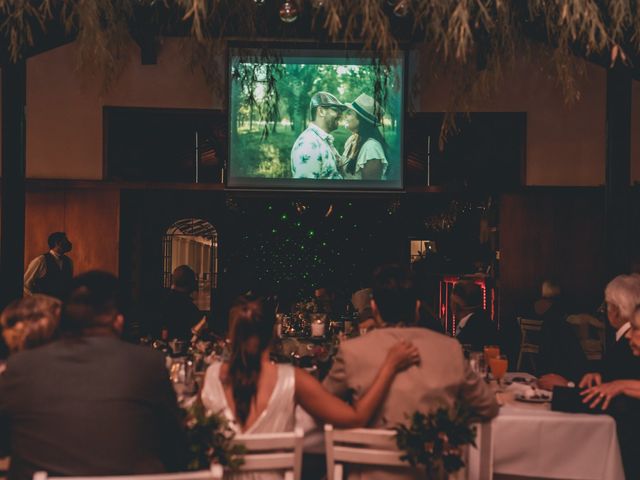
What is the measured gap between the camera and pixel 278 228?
14.3 m

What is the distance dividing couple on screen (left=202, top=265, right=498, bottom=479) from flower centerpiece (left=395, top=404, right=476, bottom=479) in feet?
0.39

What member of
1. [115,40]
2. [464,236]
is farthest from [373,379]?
[464,236]

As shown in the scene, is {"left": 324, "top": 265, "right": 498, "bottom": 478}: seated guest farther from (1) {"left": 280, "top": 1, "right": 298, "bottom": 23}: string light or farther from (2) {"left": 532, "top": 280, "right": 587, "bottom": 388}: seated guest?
(1) {"left": 280, "top": 1, "right": 298, "bottom": 23}: string light

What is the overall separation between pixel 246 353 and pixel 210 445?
389mm

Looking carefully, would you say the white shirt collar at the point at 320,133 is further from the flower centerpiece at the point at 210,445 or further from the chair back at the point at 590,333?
the flower centerpiece at the point at 210,445

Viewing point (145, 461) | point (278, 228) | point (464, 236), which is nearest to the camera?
point (145, 461)

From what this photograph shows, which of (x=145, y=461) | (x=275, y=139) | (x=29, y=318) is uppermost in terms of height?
(x=275, y=139)

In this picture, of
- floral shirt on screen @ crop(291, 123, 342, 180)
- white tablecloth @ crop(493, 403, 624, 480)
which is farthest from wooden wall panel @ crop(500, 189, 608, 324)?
white tablecloth @ crop(493, 403, 624, 480)

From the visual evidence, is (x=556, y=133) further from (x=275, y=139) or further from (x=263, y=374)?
(x=263, y=374)

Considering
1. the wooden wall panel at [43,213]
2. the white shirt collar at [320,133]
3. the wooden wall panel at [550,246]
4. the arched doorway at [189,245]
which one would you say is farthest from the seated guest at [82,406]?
the arched doorway at [189,245]

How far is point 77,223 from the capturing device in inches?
397

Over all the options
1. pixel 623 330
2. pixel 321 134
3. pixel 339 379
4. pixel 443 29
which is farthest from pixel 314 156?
pixel 339 379

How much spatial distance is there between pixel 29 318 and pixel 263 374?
0.92 metres

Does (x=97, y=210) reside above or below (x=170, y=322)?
above
